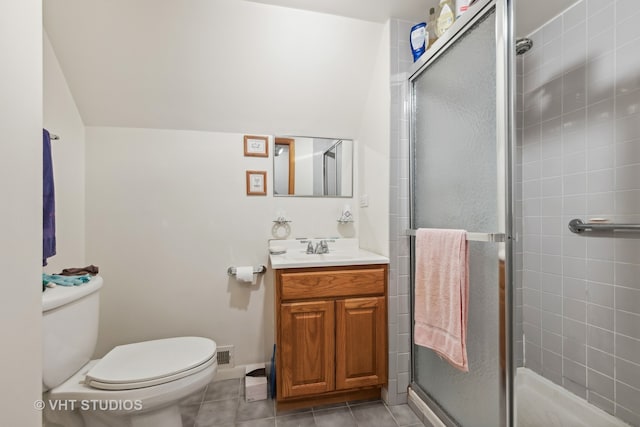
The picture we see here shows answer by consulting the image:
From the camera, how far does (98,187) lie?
70.6 inches

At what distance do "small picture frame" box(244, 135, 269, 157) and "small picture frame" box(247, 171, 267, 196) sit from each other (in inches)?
5.1

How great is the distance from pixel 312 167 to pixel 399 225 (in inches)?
30.9

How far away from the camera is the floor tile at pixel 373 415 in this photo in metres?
1.46

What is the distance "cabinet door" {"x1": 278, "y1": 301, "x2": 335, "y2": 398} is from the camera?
148cm

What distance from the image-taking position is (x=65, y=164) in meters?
1.59

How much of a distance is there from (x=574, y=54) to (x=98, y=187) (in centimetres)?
287

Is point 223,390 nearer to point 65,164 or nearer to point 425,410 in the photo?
point 425,410

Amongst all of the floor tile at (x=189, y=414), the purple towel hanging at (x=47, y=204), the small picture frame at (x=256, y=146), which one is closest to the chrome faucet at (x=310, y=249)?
the small picture frame at (x=256, y=146)

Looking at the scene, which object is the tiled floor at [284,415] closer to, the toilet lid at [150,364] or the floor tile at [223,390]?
the floor tile at [223,390]

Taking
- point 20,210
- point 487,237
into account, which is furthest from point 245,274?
point 487,237

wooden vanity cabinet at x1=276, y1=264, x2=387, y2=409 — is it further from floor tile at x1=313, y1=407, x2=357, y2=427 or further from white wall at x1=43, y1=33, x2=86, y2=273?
white wall at x1=43, y1=33, x2=86, y2=273

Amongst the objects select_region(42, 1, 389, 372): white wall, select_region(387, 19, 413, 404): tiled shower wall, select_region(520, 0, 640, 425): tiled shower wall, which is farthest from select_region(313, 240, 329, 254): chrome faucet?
select_region(520, 0, 640, 425): tiled shower wall

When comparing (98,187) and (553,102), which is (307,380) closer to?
(98,187)

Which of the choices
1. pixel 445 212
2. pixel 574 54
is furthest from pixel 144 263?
pixel 574 54
